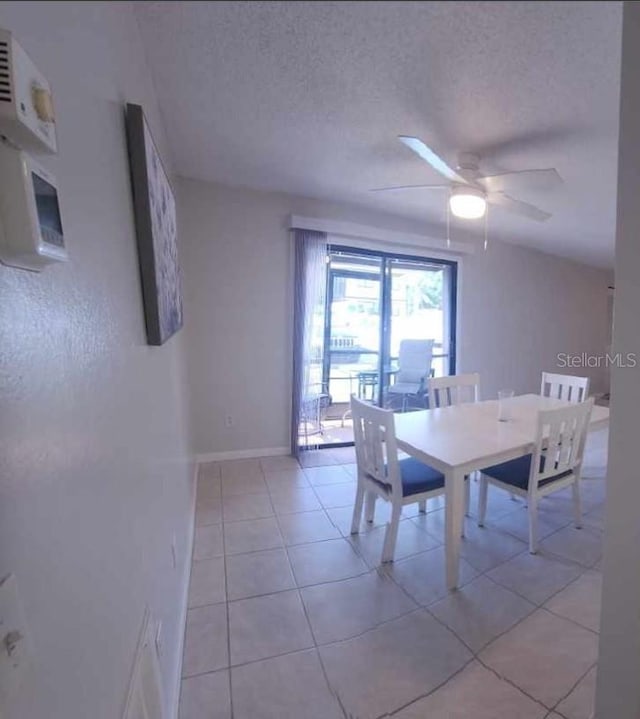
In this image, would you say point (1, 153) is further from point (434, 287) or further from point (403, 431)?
point (434, 287)

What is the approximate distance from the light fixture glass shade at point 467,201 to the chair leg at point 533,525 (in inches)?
67.8

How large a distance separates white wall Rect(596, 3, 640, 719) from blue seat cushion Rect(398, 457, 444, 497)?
3.15 ft

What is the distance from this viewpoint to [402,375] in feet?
13.4

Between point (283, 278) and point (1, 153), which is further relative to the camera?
point (283, 278)

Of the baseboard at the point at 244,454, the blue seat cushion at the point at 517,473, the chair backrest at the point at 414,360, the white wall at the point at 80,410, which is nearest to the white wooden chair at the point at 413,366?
the chair backrest at the point at 414,360

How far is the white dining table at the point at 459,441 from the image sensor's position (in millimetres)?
1684

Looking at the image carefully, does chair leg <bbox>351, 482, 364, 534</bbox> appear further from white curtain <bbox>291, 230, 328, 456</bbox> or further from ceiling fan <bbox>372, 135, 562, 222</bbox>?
ceiling fan <bbox>372, 135, 562, 222</bbox>

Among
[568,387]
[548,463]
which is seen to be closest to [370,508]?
[548,463]

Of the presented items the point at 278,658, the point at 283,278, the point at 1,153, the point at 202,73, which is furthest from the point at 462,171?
the point at 278,658

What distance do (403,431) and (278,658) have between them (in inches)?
47.0

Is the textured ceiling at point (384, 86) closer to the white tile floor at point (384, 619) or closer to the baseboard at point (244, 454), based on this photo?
the white tile floor at point (384, 619)

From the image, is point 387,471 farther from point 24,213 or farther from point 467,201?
point 24,213

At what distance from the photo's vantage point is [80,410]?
1.80 ft

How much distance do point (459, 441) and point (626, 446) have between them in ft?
3.37
